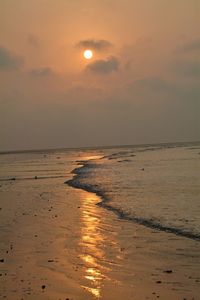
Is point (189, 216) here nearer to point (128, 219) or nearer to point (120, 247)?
point (128, 219)

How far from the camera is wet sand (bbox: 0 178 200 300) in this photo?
7.91m

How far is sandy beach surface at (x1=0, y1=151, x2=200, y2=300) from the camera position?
7902mm

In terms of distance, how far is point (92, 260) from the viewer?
10.0 m

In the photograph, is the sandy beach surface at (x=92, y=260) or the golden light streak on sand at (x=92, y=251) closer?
the sandy beach surface at (x=92, y=260)

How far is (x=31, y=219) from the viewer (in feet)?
52.9

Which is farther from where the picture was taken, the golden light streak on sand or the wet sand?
the golden light streak on sand

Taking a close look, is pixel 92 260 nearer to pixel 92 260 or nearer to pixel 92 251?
pixel 92 260

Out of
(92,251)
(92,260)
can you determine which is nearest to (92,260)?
(92,260)

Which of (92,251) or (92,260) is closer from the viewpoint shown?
(92,260)

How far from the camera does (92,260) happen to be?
10008 mm

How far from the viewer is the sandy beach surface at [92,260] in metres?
7.90

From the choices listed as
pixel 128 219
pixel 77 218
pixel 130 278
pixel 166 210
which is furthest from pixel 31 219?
pixel 130 278

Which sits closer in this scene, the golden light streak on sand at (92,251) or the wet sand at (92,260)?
the wet sand at (92,260)

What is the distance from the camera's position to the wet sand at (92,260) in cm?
791
